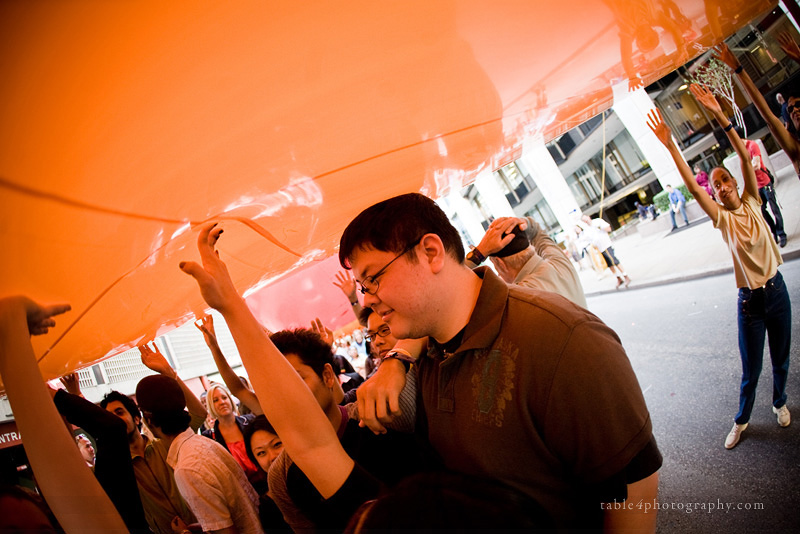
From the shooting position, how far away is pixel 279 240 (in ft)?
7.61

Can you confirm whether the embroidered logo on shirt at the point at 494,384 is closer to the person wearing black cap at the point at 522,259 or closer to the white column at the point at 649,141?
the person wearing black cap at the point at 522,259

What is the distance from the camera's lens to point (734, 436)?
10.2 feet

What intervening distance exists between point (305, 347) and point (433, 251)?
133 cm

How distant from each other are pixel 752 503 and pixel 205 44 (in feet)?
12.8

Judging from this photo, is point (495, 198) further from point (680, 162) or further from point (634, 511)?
point (634, 511)

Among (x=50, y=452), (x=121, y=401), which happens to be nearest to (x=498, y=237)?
(x=50, y=452)

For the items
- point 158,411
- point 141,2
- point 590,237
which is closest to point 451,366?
point 141,2

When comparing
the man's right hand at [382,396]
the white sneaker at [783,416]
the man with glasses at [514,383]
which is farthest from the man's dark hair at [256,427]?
the white sneaker at [783,416]

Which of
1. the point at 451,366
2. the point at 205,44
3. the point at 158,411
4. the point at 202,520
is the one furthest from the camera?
the point at 158,411

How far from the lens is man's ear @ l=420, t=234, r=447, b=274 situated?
1.31 metres

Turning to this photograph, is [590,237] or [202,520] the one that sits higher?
[202,520]

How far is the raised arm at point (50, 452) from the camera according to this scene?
2.55 feet

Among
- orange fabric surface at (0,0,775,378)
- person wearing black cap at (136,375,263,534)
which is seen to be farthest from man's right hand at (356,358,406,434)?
person wearing black cap at (136,375,263,534)

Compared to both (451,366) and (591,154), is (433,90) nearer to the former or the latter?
(451,366)
